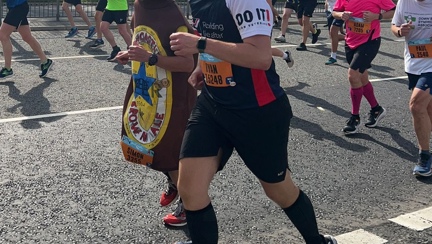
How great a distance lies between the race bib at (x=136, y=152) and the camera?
429 cm

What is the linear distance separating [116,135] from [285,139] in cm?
337

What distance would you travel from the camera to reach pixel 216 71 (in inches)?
145

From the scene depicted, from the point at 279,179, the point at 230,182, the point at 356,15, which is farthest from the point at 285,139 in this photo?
the point at 356,15

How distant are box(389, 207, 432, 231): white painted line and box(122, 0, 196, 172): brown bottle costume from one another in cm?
171

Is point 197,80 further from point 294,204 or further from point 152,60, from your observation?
point 294,204

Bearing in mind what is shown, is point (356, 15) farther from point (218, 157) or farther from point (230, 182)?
point (218, 157)

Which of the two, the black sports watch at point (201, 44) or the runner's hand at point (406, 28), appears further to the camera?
the runner's hand at point (406, 28)

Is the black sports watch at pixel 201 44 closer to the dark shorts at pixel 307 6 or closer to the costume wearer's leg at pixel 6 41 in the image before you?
the costume wearer's leg at pixel 6 41

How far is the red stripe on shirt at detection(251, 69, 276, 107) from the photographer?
3.63 m

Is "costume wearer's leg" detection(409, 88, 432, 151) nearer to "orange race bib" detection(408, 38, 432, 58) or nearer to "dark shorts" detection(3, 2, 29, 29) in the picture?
"orange race bib" detection(408, 38, 432, 58)

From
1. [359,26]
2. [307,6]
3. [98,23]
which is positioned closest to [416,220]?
[359,26]

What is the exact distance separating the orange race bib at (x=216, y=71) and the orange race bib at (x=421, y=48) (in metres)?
3.04

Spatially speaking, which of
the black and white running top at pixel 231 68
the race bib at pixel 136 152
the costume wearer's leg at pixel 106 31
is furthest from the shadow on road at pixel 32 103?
the black and white running top at pixel 231 68

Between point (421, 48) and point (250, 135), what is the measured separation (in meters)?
3.06
